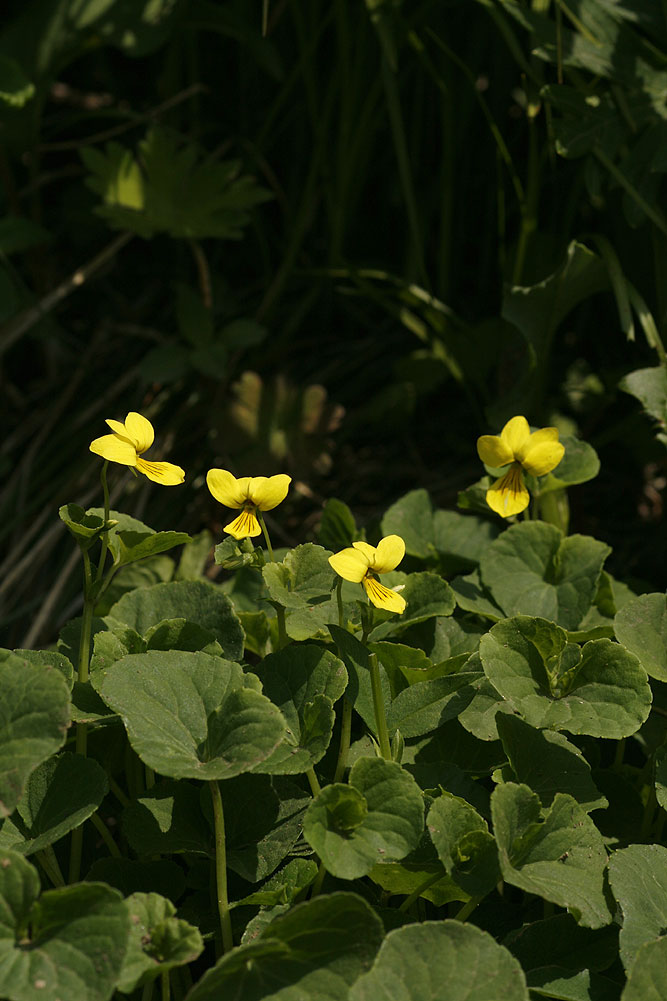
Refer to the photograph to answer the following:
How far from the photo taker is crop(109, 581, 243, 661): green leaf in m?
1.29

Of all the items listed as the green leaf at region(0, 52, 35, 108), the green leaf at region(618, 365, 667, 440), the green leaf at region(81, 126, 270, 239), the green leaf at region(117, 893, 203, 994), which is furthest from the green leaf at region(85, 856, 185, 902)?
the green leaf at region(0, 52, 35, 108)

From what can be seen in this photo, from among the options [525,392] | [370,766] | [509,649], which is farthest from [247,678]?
[525,392]

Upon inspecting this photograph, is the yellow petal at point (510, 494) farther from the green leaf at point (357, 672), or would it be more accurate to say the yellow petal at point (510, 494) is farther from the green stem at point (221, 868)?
the green stem at point (221, 868)

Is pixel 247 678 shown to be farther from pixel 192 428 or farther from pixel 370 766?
pixel 192 428

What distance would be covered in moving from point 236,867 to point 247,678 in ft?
0.69

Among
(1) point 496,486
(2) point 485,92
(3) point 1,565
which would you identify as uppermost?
(2) point 485,92

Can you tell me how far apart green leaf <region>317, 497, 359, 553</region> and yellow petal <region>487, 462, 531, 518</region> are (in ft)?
1.10

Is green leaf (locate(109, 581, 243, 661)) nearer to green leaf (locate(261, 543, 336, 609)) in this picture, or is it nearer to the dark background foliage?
green leaf (locate(261, 543, 336, 609))

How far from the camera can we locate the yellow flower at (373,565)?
113 centimetres

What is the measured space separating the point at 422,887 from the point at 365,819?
0.39 feet

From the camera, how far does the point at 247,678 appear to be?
1159 mm

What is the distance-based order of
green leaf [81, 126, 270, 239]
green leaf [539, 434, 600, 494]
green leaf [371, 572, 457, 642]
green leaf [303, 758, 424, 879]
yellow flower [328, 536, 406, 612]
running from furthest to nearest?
green leaf [81, 126, 270, 239] < green leaf [539, 434, 600, 494] < green leaf [371, 572, 457, 642] < yellow flower [328, 536, 406, 612] < green leaf [303, 758, 424, 879]

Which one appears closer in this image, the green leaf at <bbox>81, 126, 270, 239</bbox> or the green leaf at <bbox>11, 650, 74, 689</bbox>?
the green leaf at <bbox>11, 650, 74, 689</bbox>

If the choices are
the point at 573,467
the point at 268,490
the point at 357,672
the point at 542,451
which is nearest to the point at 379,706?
the point at 357,672
